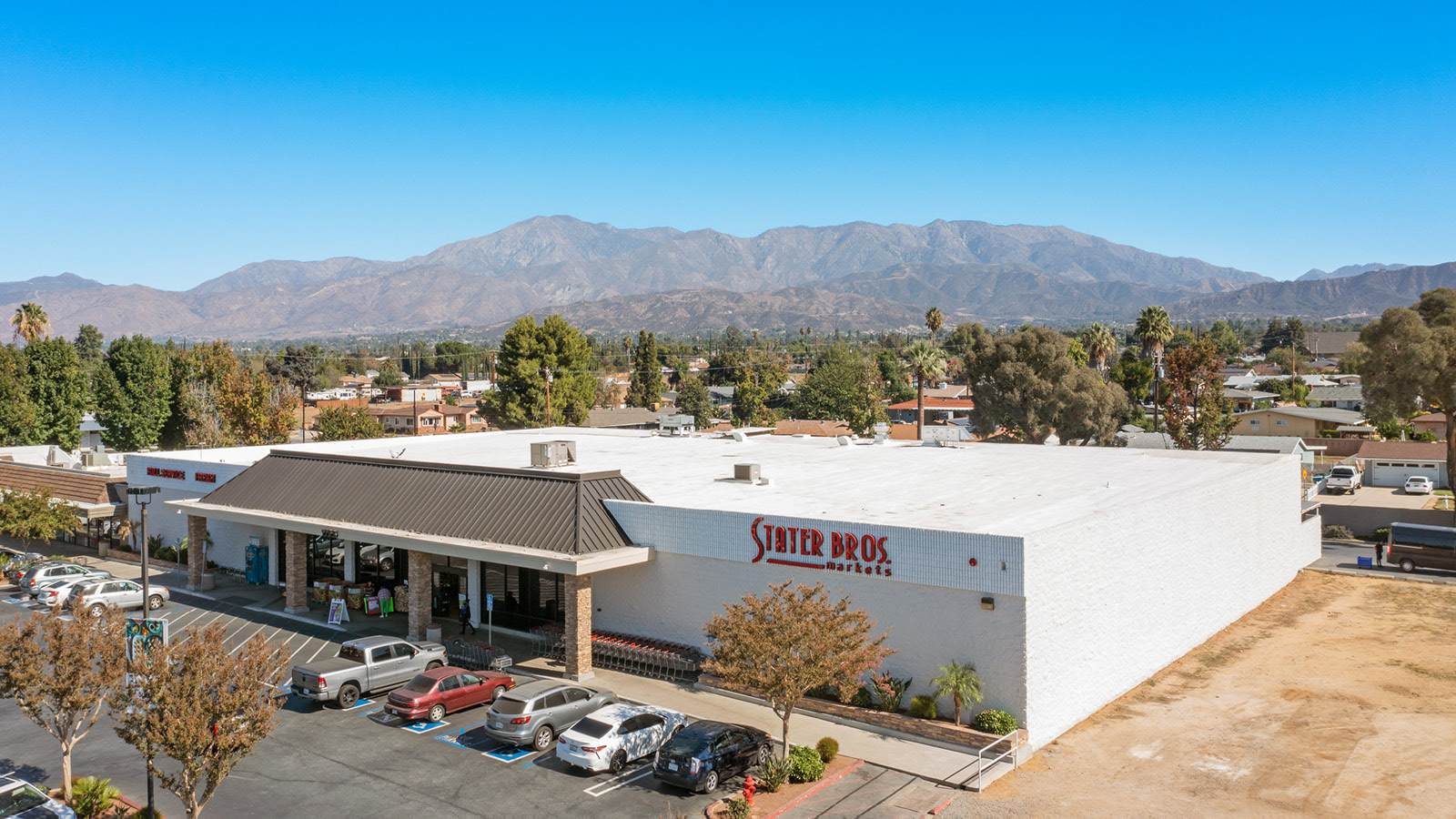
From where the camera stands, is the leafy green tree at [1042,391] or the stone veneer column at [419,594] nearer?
the stone veneer column at [419,594]

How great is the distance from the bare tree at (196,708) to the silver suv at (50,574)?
2784 cm

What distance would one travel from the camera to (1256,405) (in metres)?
116

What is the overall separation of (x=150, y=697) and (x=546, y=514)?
15.0 m

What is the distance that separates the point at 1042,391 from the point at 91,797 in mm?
65909

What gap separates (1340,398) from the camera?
370 feet

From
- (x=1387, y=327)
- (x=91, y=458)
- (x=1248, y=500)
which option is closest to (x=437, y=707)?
(x=1248, y=500)

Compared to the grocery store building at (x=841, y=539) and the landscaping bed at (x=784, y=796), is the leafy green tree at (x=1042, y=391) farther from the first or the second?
the landscaping bed at (x=784, y=796)

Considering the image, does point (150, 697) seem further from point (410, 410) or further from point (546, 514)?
point (410, 410)

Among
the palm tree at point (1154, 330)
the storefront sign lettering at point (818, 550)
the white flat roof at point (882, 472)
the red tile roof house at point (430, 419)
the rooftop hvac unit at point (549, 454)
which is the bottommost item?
the red tile roof house at point (430, 419)

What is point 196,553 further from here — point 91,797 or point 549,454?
point 91,797

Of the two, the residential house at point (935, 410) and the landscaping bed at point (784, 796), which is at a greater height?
the residential house at point (935, 410)

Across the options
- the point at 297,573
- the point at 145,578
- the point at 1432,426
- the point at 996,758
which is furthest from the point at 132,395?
the point at 1432,426

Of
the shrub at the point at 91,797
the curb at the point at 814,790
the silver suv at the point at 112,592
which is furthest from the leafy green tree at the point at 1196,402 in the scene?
the shrub at the point at 91,797

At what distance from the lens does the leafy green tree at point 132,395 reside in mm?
74188
